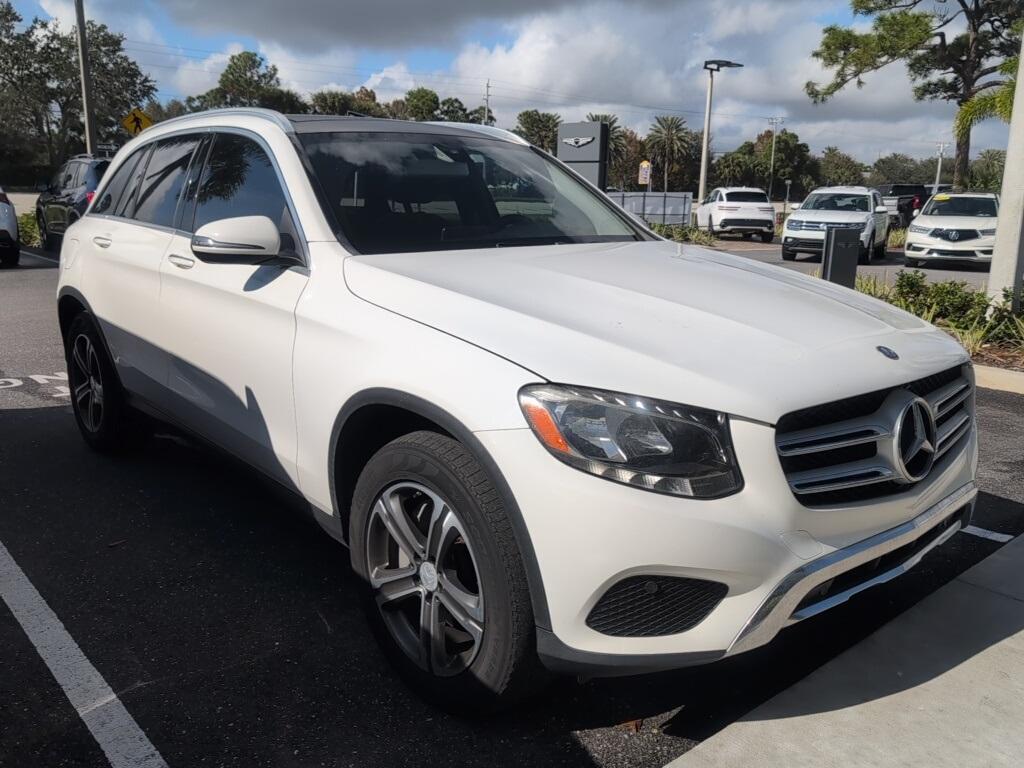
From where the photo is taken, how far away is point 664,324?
240 cm

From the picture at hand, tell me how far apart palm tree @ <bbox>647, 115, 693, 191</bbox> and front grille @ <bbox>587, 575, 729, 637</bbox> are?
104 meters

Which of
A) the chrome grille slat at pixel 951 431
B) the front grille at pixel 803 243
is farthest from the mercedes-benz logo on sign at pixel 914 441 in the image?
the front grille at pixel 803 243

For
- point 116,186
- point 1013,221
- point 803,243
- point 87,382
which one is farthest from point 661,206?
point 87,382

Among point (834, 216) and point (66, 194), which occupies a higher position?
point (66, 194)

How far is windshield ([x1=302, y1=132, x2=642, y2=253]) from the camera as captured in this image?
10.4 ft

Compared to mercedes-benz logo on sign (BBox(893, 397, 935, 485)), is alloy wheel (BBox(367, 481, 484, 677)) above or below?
below

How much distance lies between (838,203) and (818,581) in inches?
802

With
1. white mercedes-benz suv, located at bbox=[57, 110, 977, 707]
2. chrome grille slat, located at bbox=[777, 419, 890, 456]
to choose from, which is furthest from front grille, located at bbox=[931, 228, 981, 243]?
chrome grille slat, located at bbox=[777, 419, 890, 456]

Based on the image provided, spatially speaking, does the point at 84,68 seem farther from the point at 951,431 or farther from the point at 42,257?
the point at 951,431

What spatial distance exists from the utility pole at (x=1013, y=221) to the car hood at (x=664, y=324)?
5.79 metres

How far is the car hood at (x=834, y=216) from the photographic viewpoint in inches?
770

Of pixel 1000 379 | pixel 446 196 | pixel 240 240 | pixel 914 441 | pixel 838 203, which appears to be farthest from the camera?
pixel 838 203

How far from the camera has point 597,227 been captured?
3818 millimetres

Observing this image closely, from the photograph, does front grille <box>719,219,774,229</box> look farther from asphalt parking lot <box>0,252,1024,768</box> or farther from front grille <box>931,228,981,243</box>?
asphalt parking lot <box>0,252,1024,768</box>
